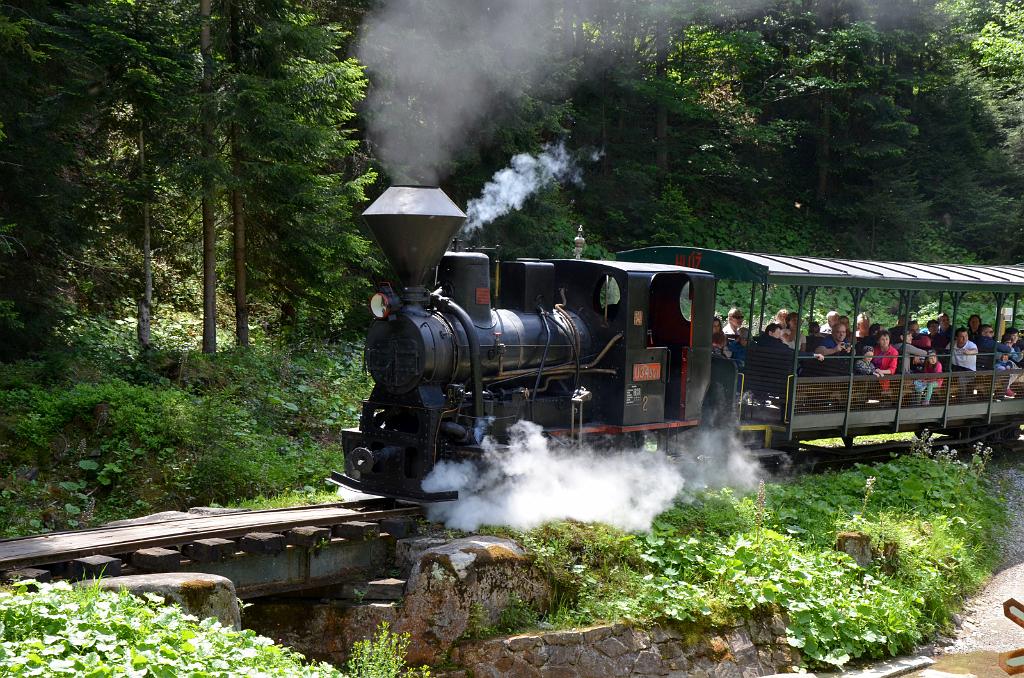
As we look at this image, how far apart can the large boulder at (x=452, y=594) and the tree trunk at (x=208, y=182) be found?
21.3 feet

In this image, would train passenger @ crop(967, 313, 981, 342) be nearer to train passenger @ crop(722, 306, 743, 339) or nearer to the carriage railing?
the carriage railing

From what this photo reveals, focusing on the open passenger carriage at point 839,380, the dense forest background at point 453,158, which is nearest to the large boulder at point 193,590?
the dense forest background at point 453,158

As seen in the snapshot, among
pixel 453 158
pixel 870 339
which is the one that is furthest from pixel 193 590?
pixel 453 158

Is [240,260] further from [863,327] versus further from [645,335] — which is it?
[863,327]

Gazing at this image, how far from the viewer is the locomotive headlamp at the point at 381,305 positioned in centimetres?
822

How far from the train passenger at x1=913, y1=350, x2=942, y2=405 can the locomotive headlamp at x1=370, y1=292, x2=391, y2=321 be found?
843 centimetres

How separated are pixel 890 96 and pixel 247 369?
70.8 feet

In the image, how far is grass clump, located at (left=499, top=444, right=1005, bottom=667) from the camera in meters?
7.69

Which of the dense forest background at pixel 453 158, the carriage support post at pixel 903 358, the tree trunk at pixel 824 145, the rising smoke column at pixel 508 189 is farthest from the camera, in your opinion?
the tree trunk at pixel 824 145

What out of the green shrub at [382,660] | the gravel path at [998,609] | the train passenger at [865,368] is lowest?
the gravel path at [998,609]

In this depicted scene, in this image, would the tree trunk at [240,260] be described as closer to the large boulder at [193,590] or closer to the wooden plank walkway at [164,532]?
the wooden plank walkway at [164,532]

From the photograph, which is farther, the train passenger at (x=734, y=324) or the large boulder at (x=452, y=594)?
the train passenger at (x=734, y=324)

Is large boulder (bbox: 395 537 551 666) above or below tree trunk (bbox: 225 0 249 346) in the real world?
below

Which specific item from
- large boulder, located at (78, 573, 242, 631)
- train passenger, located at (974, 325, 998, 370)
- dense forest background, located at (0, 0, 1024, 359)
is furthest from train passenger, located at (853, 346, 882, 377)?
large boulder, located at (78, 573, 242, 631)
